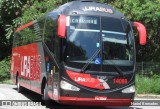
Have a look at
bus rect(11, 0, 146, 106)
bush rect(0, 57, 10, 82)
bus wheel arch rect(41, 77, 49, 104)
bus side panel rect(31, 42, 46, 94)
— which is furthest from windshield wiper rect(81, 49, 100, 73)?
bush rect(0, 57, 10, 82)

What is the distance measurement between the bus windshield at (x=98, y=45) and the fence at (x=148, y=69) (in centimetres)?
938

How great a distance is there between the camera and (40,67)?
14.6 meters

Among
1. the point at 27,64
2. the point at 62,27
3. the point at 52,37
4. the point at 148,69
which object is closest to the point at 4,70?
the point at 148,69

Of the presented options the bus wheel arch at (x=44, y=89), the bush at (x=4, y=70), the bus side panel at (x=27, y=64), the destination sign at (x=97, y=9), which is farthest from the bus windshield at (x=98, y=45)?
the bush at (x=4, y=70)

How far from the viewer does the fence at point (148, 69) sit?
21.5m

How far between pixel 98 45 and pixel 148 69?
10.3 metres

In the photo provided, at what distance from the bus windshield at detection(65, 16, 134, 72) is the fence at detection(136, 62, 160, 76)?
938 cm

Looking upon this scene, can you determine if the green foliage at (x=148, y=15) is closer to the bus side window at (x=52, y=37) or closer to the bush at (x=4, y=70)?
the bus side window at (x=52, y=37)

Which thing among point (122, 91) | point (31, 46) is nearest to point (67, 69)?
point (122, 91)

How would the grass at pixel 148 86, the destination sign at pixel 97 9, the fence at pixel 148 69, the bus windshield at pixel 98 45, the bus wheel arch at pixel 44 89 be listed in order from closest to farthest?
the bus windshield at pixel 98 45
the destination sign at pixel 97 9
the bus wheel arch at pixel 44 89
the grass at pixel 148 86
the fence at pixel 148 69

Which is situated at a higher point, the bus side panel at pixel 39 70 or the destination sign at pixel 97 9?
the destination sign at pixel 97 9

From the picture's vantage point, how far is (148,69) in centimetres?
2170

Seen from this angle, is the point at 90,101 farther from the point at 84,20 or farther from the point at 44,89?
the point at 44,89

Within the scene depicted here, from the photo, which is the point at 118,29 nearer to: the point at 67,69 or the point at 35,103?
the point at 67,69
